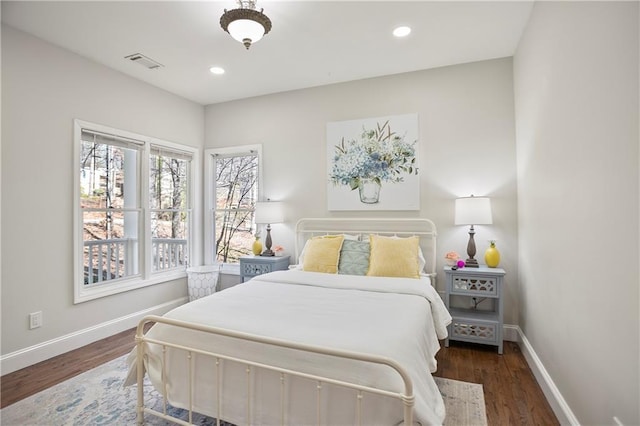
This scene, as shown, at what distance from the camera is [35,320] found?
2.75 m

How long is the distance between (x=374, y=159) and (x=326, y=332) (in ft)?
8.01

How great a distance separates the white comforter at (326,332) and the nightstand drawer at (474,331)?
0.72 meters

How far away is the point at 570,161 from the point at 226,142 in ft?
12.7

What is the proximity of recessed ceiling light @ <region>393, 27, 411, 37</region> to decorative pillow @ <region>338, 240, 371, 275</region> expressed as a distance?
6.33 feet

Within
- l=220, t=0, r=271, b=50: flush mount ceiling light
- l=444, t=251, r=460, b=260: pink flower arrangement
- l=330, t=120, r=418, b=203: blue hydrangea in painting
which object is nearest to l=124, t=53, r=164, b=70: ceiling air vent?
l=220, t=0, r=271, b=50: flush mount ceiling light

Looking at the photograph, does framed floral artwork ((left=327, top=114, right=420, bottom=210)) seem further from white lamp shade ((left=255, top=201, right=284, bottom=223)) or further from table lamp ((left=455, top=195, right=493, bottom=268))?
white lamp shade ((left=255, top=201, right=284, bottom=223))

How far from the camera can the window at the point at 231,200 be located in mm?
4426

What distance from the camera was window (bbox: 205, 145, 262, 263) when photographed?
4.43m

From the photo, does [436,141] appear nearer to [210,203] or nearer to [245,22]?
[245,22]

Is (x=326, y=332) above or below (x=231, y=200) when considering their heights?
below

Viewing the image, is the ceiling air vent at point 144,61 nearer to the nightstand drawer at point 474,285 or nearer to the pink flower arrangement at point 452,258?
the pink flower arrangement at point 452,258

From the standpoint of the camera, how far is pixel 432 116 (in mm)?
3465

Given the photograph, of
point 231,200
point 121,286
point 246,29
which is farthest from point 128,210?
point 246,29

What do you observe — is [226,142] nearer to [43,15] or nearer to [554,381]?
[43,15]
